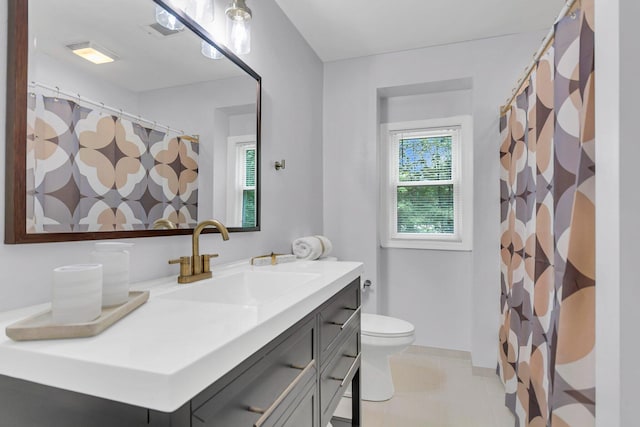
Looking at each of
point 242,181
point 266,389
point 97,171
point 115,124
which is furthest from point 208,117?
point 266,389

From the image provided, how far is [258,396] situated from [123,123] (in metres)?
0.94

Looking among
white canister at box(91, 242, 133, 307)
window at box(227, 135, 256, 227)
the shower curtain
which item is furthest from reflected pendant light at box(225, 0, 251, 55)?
white canister at box(91, 242, 133, 307)

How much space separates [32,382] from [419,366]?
2.60 m

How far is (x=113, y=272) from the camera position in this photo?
79 centimetres

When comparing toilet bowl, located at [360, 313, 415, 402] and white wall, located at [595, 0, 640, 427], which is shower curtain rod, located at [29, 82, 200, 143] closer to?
white wall, located at [595, 0, 640, 427]

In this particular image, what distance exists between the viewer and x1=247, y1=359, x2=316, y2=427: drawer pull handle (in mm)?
753

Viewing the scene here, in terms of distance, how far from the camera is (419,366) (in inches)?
106

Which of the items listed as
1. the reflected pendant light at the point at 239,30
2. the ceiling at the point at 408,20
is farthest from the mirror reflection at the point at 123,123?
the ceiling at the point at 408,20

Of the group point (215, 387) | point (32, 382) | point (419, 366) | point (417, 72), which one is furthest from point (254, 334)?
point (417, 72)

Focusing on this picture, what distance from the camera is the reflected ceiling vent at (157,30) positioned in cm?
124

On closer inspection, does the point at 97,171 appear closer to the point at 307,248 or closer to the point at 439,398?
the point at 307,248

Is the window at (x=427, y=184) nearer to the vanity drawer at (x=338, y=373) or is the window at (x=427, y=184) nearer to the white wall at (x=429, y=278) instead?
the white wall at (x=429, y=278)

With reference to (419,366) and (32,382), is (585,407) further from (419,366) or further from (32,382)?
(419,366)

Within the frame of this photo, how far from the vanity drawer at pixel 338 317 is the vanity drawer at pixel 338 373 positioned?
5 cm
